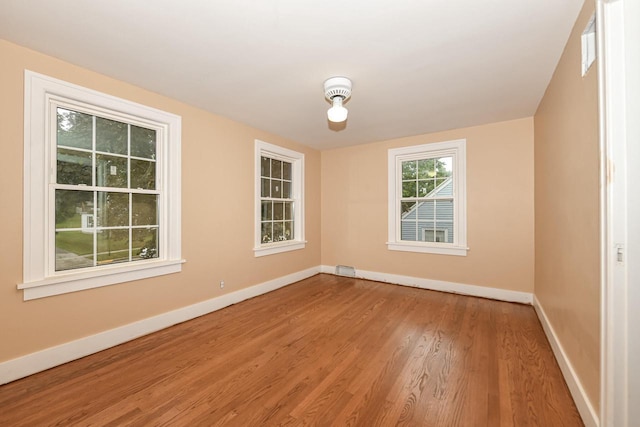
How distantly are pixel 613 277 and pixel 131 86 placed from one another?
378cm

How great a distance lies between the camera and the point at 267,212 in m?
4.19

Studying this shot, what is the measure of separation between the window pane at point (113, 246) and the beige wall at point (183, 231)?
27 centimetres

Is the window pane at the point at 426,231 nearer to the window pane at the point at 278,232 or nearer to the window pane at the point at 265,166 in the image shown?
the window pane at the point at 278,232

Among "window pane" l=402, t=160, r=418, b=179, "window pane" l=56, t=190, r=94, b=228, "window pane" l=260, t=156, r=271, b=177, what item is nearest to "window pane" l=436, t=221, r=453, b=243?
"window pane" l=402, t=160, r=418, b=179

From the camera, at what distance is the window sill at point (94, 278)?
202 centimetres

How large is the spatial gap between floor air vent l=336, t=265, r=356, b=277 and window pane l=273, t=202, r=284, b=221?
4.88 feet

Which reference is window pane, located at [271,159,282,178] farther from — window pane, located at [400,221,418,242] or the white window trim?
window pane, located at [400,221,418,242]

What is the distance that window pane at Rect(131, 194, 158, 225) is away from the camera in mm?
2676

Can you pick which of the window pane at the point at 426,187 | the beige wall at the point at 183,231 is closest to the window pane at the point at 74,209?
the beige wall at the point at 183,231

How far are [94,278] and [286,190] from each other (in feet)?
9.39

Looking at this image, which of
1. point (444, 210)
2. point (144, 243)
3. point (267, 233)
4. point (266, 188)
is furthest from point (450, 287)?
point (144, 243)

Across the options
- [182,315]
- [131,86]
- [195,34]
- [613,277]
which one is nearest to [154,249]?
[182,315]

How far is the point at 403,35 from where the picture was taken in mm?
1833

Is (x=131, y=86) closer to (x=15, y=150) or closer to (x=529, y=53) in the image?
(x=15, y=150)
